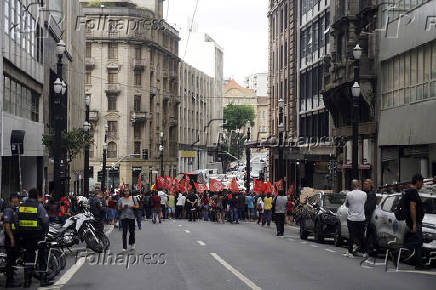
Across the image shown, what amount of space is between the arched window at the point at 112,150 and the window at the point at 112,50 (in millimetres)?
10020

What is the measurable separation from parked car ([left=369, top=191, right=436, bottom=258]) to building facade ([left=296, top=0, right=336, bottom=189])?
31672mm

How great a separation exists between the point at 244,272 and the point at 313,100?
4416cm

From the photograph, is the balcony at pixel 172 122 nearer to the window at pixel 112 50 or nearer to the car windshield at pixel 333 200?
the window at pixel 112 50

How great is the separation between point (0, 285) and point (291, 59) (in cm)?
5252

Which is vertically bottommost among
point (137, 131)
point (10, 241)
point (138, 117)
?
point (10, 241)

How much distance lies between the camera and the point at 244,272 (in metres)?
15.4

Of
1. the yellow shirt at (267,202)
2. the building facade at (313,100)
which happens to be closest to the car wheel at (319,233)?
the yellow shirt at (267,202)

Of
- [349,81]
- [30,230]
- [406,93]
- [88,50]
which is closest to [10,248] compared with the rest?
[30,230]

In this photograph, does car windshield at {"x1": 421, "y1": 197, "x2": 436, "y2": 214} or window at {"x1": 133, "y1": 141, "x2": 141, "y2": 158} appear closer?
car windshield at {"x1": 421, "y1": 197, "x2": 436, "y2": 214}

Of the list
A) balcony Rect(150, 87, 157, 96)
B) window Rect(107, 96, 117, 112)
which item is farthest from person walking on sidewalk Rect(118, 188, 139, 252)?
balcony Rect(150, 87, 157, 96)

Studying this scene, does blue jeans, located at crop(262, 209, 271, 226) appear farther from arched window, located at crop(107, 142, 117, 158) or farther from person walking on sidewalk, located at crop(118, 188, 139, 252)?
arched window, located at crop(107, 142, 117, 158)

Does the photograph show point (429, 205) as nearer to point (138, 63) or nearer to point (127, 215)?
point (127, 215)

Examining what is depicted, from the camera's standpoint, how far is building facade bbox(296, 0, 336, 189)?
54656mm

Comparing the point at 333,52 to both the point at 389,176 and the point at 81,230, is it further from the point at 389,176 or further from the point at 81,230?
the point at 81,230
